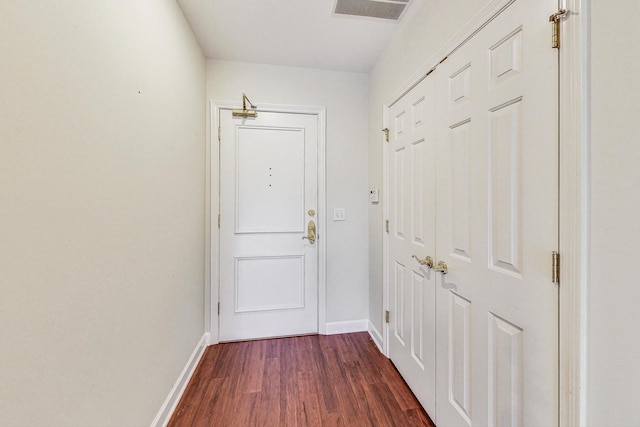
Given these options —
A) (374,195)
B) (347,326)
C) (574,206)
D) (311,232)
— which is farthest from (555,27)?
(347,326)

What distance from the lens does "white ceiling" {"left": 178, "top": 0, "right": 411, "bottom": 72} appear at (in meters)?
1.69

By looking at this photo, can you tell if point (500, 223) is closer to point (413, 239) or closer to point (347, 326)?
point (413, 239)

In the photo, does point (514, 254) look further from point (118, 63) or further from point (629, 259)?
point (118, 63)

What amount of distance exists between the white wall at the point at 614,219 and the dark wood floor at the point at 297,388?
108cm

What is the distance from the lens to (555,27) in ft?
2.58

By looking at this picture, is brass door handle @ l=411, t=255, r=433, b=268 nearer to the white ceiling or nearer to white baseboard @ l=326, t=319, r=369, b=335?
white baseboard @ l=326, t=319, r=369, b=335

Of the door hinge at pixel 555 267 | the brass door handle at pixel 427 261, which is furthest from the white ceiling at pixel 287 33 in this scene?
the door hinge at pixel 555 267

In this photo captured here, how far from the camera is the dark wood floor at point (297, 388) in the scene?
4.96ft

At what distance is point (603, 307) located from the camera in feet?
2.28

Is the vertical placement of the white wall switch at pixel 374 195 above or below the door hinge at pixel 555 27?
below

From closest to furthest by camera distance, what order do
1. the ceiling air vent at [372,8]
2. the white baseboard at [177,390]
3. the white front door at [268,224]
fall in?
the white baseboard at [177,390], the ceiling air vent at [372,8], the white front door at [268,224]

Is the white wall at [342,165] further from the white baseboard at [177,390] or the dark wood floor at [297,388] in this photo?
the white baseboard at [177,390]

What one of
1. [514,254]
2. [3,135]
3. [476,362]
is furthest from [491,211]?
[3,135]

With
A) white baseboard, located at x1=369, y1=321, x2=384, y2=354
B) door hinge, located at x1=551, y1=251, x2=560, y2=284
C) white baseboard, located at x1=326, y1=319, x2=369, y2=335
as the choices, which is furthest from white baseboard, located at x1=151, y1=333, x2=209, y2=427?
door hinge, located at x1=551, y1=251, x2=560, y2=284
